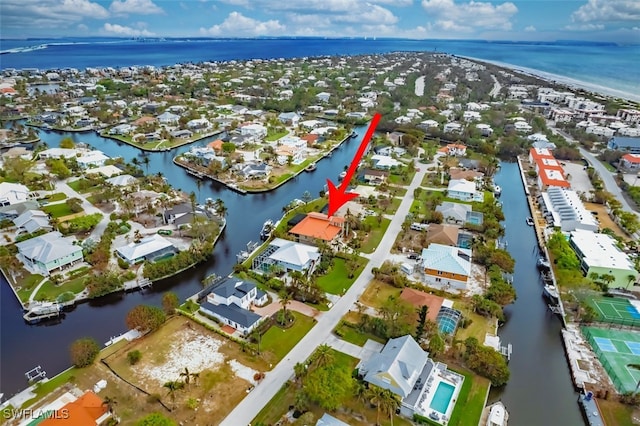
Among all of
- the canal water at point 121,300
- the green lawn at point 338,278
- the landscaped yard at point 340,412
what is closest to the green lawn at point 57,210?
the canal water at point 121,300

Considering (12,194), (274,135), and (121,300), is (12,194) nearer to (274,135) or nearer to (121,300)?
(121,300)

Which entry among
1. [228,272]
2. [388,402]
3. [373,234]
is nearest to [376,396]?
[388,402]

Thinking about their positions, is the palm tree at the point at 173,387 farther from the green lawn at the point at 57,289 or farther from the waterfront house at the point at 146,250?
the waterfront house at the point at 146,250

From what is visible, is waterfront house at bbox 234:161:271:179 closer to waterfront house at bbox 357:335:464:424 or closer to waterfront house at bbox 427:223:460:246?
waterfront house at bbox 427:223:460:246

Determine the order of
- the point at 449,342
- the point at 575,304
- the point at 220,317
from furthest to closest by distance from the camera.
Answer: the point at 575,304 → the point at 220,317 → the point at 449,342

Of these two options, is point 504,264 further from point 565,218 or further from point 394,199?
point 394,199

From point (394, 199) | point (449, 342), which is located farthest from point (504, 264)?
point (394, 199)

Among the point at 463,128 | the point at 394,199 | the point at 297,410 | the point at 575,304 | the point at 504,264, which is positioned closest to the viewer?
the point at 297,410

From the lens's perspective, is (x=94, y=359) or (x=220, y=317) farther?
(x=220, y=317)
